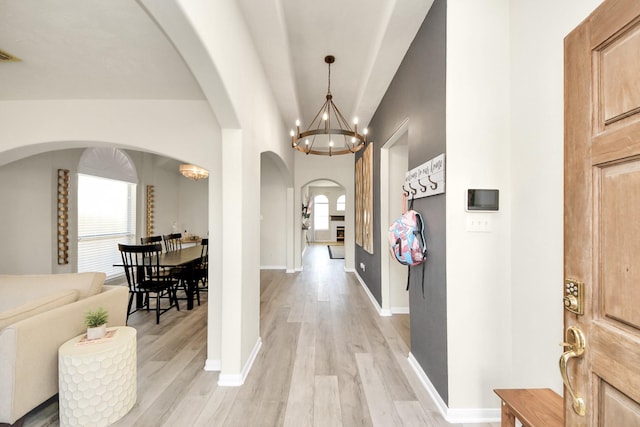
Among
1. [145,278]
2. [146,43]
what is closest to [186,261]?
[145,278]

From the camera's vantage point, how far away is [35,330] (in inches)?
65.4

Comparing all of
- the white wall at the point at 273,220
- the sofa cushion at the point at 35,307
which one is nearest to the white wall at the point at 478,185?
the sofa cushion at the point at 35,307

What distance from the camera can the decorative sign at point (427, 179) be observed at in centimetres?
190

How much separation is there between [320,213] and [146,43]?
1158 cm

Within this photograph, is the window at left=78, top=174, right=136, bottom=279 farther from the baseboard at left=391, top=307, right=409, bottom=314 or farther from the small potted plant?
the baseboard at left=391, top=307, right=409, bottom=314

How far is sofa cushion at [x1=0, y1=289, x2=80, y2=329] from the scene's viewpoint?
163 centimetres

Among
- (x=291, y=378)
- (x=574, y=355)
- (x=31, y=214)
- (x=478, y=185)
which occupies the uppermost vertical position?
(x=478, y=185)

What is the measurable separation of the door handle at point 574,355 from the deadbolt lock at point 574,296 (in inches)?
2.7

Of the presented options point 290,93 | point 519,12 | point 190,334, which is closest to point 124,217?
point 190,334

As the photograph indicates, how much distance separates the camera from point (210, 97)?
77.0 inches

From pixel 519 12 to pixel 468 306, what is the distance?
1.93m

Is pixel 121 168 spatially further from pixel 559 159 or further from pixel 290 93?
pixel 559 159

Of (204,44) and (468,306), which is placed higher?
(204,44)

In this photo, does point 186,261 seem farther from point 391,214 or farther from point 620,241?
Result: point 620,241
